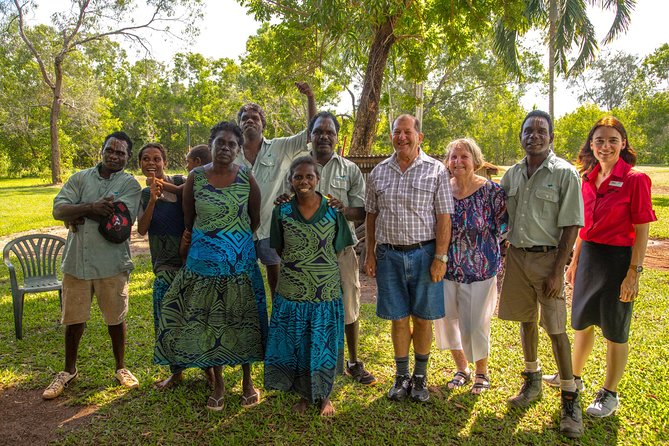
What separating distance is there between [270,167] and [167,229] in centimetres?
105

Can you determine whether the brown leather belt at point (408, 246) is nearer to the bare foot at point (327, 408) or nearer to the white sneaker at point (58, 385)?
the bare foot at point (327, 408)

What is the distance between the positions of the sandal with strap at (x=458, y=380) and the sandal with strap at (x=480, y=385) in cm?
10

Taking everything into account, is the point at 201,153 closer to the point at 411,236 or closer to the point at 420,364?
the point at 411,236

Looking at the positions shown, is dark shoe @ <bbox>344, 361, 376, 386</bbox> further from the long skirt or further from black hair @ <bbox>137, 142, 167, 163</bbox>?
black hair @ <bbox>137, 142, 167, 163</bbox>

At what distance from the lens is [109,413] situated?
3406 mm

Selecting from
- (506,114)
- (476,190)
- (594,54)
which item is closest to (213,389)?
(476,190)

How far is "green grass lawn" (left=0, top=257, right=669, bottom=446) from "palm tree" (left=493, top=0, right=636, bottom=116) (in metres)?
14.6

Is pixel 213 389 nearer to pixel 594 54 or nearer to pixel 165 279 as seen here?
pixel 165 279

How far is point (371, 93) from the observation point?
9617 millimetres

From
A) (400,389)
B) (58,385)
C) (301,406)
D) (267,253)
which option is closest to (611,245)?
(400,389)

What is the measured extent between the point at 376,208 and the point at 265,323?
115cm

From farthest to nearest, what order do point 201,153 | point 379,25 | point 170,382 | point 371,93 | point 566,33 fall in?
point 566,33 → point 371,93 → point 379,25 → point 201,153 → point 170,382

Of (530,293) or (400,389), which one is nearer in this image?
(530,293)

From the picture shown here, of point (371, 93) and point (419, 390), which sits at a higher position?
point (371, 93)
